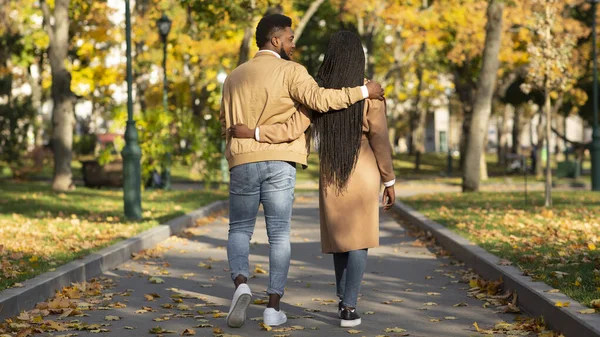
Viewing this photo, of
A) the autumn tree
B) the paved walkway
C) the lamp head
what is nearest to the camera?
the paved walkway

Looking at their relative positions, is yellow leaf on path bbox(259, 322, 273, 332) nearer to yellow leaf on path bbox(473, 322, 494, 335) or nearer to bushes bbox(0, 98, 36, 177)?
yellow leaf on path bbox(473, 322, 494, 335)

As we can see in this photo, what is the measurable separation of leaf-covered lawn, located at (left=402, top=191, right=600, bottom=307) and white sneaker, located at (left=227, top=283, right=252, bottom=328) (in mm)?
2269

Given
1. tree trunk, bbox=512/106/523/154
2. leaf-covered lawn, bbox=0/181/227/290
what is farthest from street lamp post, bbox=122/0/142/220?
tree trunk, bbox=512/106/523/154

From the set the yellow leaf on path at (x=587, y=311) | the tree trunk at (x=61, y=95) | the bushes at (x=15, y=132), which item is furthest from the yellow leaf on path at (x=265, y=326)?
the bushes at (x=15, y=132)

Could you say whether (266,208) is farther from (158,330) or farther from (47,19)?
(47,19)

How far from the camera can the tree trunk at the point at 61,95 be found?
2586 centimetres

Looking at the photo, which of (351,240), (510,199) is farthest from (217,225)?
(351,240)

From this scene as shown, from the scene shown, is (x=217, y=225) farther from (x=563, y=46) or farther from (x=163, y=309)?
(x=163, y=309)

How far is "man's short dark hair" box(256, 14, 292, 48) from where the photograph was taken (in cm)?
727

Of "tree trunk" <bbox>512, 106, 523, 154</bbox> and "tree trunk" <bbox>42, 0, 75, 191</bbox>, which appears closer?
"tree trunk" <bbox>42, 0, 75, 191</bbox>

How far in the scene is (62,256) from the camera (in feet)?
35.3

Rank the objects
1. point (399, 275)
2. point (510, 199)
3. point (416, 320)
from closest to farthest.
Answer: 1. point (416, 320)
2. point (399, 275)
3. point (510, 199)

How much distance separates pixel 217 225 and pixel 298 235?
99.5 inches

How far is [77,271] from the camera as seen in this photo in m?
9.84
